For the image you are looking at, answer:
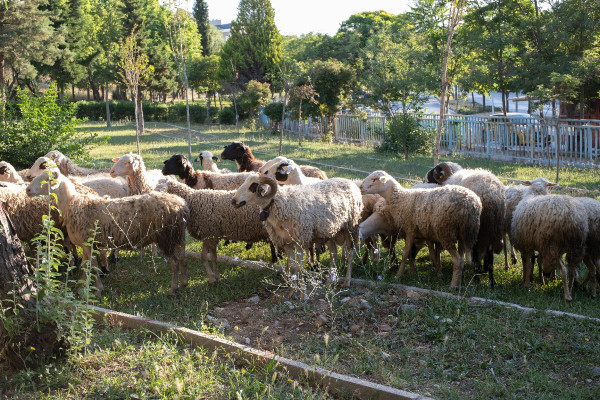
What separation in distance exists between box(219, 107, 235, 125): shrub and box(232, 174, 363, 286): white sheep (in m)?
39.3

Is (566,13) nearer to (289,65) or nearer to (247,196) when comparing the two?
(289,65)

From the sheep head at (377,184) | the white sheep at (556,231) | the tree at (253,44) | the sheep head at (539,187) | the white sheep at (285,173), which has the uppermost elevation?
the tree at (253,44)

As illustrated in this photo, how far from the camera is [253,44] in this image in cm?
5253

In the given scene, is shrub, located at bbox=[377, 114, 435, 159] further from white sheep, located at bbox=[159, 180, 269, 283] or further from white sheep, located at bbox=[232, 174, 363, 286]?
white sheep, located at bbox=[232, 174, 363, 286]

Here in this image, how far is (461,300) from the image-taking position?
679 centimetres

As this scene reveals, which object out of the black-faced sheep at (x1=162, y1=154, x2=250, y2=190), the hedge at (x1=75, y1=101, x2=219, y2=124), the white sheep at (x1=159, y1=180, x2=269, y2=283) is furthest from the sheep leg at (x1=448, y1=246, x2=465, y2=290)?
the hedge at (x1=75, y1=101, x2=219, y2=124)

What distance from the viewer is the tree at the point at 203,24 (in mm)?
74188

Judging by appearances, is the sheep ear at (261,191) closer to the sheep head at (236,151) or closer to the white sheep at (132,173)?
the white sheep at (132,173)

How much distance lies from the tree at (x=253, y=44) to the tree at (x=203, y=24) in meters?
21.1

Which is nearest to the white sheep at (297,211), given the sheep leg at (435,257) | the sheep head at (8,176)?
the sheep leg at (435,257)

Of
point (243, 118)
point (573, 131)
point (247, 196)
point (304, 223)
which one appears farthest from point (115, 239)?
point (243, 118)

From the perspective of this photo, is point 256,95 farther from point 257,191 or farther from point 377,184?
point 257,191

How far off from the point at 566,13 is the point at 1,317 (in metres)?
22.7

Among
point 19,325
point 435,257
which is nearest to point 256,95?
point 435,257
